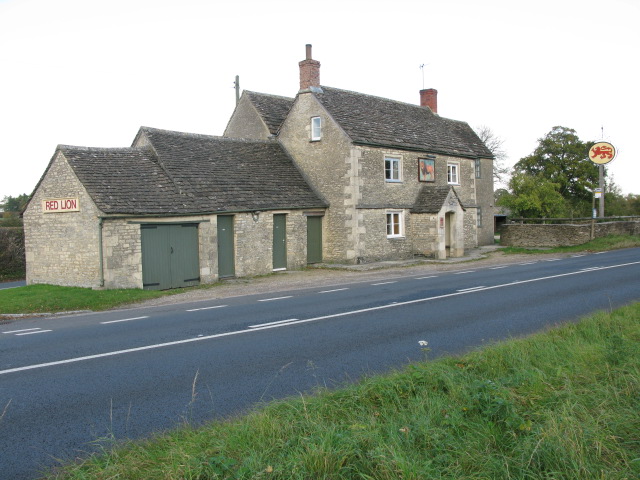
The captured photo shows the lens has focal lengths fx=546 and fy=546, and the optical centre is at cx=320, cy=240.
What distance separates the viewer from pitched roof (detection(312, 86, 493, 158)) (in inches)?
1003

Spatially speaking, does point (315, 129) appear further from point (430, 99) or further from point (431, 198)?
point (430, 99)

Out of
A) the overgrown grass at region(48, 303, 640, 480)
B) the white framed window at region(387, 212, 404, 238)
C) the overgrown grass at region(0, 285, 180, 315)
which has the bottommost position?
the overgrown grass at region(0, 285, 180, 315)

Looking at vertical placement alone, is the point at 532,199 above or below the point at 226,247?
above

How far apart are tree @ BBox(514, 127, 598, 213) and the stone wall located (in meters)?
48.8

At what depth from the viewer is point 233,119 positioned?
3064cm

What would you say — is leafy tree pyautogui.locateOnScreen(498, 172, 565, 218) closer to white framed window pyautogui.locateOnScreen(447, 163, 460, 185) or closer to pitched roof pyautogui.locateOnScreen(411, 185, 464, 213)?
white framed window pyautogui.locateOnScreen(447, 163, 460, 185)

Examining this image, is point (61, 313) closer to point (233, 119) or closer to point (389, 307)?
point (389, 307)

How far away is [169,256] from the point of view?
19.2m

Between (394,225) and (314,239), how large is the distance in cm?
441

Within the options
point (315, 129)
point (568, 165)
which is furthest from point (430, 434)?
point (568, 165)

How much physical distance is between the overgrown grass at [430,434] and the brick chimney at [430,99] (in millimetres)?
30671

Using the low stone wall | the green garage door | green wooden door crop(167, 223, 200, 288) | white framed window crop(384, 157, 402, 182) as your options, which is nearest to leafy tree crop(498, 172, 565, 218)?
the low stone wall

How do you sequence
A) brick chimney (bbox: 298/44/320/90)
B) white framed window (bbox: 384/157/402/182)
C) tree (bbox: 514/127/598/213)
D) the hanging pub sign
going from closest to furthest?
1. the hanging pub sign
2. brick chimney (bbox: 298/44/320/90)
3. white framed window (bbox: 384/157/402/182)
4. tree (bbox: 514/127/598/213)

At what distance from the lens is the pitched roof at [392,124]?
25.5m
